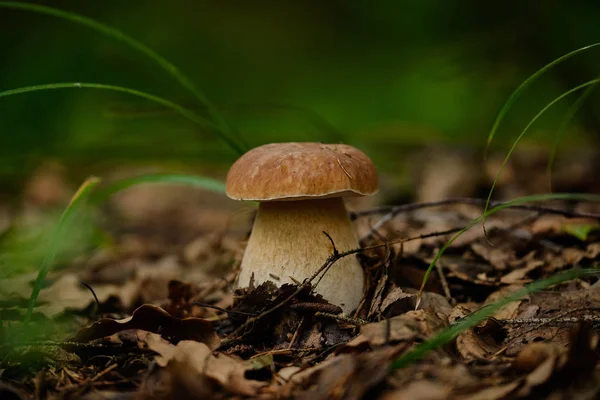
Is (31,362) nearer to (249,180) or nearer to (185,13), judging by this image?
(249,180)

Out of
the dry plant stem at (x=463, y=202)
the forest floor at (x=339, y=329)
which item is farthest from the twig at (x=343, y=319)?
the dry plant stem at (x=463, y=202)

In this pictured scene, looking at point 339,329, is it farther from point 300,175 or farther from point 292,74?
point 292,74

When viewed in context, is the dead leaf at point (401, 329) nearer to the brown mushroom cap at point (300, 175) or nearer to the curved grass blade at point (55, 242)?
the brown mushroom cap at point (300, 175)

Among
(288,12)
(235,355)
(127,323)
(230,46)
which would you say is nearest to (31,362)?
(127,323)

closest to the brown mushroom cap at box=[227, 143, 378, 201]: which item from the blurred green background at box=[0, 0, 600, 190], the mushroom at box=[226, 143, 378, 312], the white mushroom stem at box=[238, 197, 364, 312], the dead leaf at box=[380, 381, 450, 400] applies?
the mushroom at box=[226, 143, 378, 312]

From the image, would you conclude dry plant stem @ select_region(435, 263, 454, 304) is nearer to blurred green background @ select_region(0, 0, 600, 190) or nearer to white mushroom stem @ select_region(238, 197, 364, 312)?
white mushroom stem @ select_region(238, 197, 364, 312)

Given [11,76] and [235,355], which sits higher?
[11,76]
